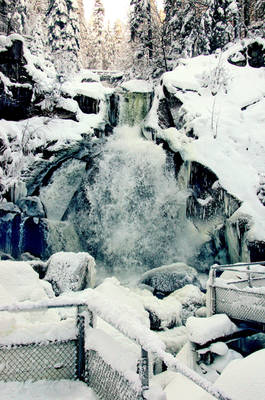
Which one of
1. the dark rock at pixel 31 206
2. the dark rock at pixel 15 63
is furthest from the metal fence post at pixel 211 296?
the dark rock at pixel 15 63

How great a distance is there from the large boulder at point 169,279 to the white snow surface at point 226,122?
290cm

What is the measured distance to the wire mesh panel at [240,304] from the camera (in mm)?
7537

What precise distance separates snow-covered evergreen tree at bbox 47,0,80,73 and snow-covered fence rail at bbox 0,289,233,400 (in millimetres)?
38442

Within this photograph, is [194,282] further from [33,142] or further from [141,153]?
[33,142]

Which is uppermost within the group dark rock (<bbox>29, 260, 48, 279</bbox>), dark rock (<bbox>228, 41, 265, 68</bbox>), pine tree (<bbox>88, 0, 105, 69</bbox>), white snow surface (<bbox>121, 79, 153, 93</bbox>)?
pine tree (<bbox>88, 0, 105, 69</bbox>)

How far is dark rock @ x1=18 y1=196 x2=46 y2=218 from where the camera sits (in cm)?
1469

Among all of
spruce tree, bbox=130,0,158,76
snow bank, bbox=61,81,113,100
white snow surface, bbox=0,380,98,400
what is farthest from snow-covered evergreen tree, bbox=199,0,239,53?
white snow surface, bbox=0,380,98,400

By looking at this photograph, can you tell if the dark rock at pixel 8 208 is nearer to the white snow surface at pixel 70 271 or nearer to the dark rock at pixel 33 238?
the dark rock at pixel 33 238

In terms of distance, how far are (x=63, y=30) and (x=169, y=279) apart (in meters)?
36.6

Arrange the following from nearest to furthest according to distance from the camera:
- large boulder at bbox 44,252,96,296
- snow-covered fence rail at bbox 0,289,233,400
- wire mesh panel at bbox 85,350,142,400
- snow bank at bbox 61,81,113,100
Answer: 1. snow-covered fence rail at bbox 0,289,233,400
2. wire mesh panel at bbox 85,350,142,400
3. large boulder at bbox 44,252,96,296
4. snow bank at bbox 61,81,113,100

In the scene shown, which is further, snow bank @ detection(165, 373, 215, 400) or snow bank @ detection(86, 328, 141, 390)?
snow bank @ detection(165, 373, 215, 400)

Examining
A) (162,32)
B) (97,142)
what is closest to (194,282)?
(97,142)

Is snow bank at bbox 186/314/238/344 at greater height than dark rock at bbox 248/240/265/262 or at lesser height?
lesser

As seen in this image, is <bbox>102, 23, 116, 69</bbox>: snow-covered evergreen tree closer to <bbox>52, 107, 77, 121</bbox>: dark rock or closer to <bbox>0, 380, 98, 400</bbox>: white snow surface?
<bbox>52, 107, 77, 121</bbox>: dark rock
